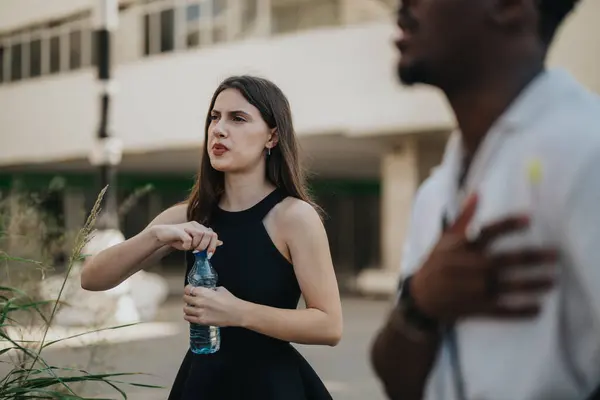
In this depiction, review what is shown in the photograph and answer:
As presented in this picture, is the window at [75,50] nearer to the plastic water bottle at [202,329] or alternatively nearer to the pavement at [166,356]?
the pavement at [166,356]

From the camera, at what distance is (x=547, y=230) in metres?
0.93

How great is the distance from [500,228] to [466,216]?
5 cm

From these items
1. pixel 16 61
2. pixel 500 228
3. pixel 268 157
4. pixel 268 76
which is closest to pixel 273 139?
pixel 268 157

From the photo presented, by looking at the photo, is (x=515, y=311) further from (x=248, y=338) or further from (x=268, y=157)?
(x=268, y=157)

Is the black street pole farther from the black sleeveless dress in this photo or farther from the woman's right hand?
the woman's right hand

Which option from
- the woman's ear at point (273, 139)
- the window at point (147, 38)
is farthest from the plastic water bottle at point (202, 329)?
the window at point (147, 38)

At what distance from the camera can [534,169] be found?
0.93m

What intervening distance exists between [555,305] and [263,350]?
1.29m

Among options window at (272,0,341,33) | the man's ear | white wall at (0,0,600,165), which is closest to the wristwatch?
the man's ear

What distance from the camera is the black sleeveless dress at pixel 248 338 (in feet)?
6.98

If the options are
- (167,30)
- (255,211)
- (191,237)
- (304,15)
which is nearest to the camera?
(191,237)

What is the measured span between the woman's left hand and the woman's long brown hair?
12.2 inches

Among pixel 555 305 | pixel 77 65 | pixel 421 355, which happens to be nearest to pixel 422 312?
pixel 421 355

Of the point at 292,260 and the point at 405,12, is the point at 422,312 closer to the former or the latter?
the point at 405,12
